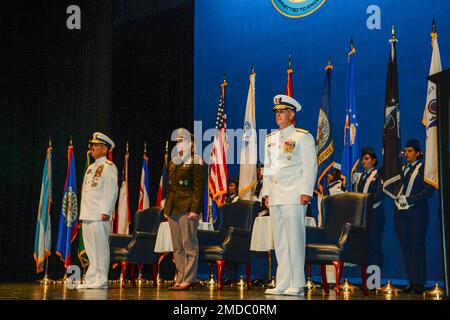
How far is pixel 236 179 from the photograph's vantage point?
28.7 feet

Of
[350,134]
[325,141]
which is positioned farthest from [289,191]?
[325,141]

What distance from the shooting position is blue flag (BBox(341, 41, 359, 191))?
7.66 m

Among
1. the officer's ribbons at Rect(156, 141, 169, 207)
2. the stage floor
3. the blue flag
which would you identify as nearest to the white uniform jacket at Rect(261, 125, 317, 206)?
the stage floor

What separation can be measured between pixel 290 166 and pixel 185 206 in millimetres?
1260

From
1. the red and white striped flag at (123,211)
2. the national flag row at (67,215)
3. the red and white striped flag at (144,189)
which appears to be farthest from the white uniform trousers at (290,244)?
the red and white striped flag at (123,211)

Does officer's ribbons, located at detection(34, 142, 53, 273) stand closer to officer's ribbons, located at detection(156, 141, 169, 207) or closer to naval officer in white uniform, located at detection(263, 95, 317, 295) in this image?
officer's ribbons, located at detection(156, 141, 169, 207)

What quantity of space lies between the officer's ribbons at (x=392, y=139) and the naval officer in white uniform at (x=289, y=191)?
1.69 m

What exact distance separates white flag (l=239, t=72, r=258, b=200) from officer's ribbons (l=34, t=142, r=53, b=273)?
2692 millimetres

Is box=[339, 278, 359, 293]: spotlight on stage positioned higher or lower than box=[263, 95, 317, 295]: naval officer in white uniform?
lower

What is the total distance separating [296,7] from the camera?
30.2 ft

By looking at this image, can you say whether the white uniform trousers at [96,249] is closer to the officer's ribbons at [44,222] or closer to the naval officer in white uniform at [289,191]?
the naval officer in white uniform at [289,191]

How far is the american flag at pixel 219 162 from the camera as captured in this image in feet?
28.1

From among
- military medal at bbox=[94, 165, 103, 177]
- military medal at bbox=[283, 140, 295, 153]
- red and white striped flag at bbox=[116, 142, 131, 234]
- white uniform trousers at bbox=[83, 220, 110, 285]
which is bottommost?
white uniform trousers at bbox=[83, 220, 110, 285]

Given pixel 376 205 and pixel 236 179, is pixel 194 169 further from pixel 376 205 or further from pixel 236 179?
pixel 236 179
